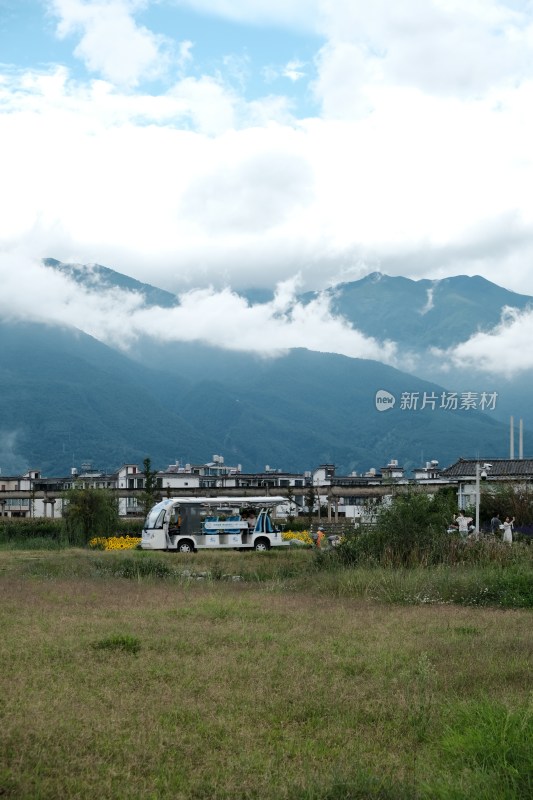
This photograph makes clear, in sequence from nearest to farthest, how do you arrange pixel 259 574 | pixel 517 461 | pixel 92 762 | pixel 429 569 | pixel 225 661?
pixel 92 762, pixel 225 661, pixel 429 569, pixel 259 574, pixel 517 461

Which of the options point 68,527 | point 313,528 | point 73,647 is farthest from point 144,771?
point 313,528

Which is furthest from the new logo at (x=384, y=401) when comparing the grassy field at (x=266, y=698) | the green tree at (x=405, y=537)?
the grassy field at (x=266, y=698)

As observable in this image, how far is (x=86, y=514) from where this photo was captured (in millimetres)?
46844

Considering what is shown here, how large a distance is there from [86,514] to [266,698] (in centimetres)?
3785

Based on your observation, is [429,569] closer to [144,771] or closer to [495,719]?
[495,719]

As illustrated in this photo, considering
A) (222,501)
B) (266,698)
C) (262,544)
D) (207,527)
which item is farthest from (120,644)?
(262,544)

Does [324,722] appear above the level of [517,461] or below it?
below

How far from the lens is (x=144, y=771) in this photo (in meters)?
7.67

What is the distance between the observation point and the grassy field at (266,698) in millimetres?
7371

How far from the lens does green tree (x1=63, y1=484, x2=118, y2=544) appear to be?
4659cm

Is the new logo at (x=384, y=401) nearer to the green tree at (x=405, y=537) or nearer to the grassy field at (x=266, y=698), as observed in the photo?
the green tree at (x=405, y=537)

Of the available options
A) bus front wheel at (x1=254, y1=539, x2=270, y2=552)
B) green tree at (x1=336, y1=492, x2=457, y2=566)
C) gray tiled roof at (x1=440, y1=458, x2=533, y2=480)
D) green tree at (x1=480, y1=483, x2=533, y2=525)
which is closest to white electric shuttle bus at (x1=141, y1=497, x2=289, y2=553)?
bus front wheel at (x1=254, y1=539, x2=270, y2=552)

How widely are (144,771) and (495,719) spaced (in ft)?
10.2

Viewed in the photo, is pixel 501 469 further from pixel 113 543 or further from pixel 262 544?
pixel 113 543
